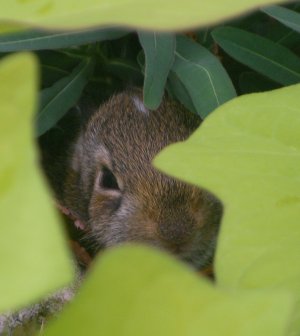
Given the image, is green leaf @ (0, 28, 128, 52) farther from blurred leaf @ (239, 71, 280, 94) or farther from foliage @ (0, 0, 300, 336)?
foliage @ (0, 0, 300, 336)

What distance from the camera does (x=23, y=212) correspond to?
17cm

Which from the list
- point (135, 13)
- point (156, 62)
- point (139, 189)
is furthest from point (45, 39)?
point (135, 13)

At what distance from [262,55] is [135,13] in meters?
0.88

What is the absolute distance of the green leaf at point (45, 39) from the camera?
0.94 meters

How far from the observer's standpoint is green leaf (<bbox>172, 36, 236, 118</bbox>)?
0.95m

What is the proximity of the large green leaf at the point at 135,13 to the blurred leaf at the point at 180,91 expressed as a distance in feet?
2.78

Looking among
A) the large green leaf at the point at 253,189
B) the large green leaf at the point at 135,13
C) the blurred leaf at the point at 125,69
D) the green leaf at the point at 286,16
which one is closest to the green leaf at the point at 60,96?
the blurred leaf at the point at 125,69

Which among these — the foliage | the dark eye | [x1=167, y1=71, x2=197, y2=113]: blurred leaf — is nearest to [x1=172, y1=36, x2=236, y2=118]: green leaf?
[x1=167, y1=71, x2=197, y2=113]: blurred leaf

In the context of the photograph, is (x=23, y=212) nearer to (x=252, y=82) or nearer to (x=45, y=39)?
(x=45, y=39)

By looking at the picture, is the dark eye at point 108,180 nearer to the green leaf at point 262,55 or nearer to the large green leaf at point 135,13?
the green leaf at point 262,55

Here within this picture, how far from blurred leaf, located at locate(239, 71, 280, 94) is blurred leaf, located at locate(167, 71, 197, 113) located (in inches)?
3.8

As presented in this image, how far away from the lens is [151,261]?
0.18 meters

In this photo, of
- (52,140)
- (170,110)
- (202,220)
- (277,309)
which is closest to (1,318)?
(202,220)

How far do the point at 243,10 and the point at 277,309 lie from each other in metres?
0.08
